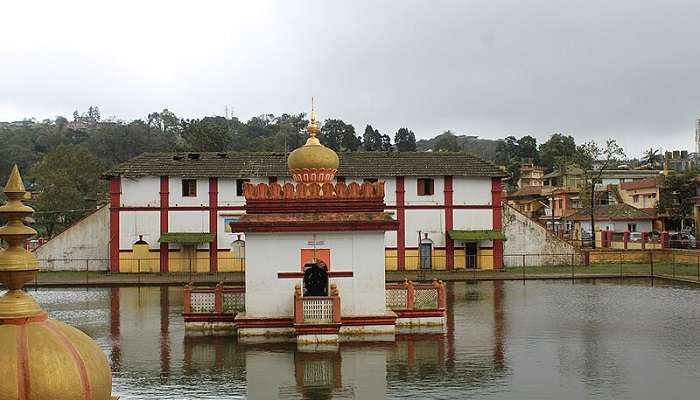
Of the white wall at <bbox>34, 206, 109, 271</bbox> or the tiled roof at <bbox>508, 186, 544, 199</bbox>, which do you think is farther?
the tiled roof at <bbox>508, 186, 544, 199</bbox>

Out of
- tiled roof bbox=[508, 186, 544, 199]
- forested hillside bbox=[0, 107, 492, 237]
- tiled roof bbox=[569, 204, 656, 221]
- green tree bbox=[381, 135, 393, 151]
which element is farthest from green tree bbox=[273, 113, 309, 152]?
tiled roof bbox=[569, 204, 656, 221]

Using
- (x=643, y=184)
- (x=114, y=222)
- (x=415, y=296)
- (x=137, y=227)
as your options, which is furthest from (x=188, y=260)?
(x=643, y=184)

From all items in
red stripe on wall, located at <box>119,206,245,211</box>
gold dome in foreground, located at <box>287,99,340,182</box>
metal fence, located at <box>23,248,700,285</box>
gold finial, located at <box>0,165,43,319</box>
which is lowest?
metal fence, located at <box>23,248,700,285</box>

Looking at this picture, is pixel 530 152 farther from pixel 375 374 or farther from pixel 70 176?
pixel 375 374

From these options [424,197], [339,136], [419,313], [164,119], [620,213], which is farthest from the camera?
[164,119]

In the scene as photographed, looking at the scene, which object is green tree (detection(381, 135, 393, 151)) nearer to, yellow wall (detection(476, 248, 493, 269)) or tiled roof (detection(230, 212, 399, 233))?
yellow wall (detection(476, 248, 493, 269))

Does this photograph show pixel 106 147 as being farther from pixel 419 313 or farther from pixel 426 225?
pixel 419 313

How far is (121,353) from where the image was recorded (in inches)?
721

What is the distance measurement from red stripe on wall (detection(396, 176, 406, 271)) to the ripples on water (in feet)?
51.0

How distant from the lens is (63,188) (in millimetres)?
56188

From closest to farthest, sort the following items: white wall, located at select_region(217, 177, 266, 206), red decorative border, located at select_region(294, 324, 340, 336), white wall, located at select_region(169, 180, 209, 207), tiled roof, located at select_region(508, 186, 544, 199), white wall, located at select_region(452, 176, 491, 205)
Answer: red decorative border, located at select_region(294, 324, 340, 336) < white wall, located at select_region(169, 180, 209, 207) < white wall, located at select_region(217, 177, 266, 206) < white wall, located at select_region(452, 176, 491, 205) < tiled roof, located at select_region(508, 186, 544, 199)

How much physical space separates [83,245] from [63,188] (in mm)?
14915

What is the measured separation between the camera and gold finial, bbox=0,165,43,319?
445cm

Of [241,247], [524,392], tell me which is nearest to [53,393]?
[524,392]
